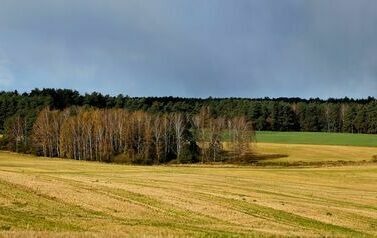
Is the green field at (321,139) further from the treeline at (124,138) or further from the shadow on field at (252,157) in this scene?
the treeline at (124,138)

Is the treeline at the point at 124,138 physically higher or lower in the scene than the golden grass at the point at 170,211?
higher

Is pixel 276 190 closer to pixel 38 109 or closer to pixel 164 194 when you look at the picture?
pixel 164 194

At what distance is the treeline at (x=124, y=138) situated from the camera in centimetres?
12206

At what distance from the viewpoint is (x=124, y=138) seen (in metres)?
124

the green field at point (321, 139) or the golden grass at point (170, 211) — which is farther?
the green field at point (321, 139)

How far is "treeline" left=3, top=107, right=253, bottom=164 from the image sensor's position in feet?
400

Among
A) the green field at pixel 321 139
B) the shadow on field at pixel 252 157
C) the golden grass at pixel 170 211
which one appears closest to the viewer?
the golden grass at pixel 170 211

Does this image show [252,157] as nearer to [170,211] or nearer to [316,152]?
[316,152]

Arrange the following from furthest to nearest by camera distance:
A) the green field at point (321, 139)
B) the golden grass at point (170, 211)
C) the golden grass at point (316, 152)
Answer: the green field at point (321, 139)
the golden grass at point (316, 152)
the golden grass at point (170, 211)

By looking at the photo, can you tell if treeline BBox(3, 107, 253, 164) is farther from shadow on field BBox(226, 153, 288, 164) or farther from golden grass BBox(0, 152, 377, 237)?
golden grass BBox(0, 152, 377, 237)

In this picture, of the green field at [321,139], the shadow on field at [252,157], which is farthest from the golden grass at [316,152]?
the green field at [321,139]

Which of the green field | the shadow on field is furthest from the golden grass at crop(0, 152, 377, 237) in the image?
the green field

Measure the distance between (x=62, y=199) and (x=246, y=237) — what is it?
52.3 ft

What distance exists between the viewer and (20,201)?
105 feet
